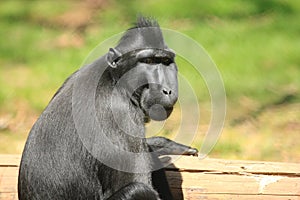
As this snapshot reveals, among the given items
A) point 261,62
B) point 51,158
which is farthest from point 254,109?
point 51,158

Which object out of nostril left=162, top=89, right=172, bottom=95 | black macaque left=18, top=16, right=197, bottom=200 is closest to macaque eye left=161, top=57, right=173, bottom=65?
black macaque left=18, top=16, right=197, bottom=200

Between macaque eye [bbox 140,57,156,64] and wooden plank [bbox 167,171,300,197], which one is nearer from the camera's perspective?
macaque eye [bbox 140,57,156,64]

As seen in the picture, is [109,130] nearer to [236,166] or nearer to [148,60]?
[148,60]

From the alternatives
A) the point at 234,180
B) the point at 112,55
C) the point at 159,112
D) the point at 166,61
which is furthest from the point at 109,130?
the point at 234,180

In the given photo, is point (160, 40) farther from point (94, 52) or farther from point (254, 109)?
point (254, 109)

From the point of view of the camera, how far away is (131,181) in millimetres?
5223

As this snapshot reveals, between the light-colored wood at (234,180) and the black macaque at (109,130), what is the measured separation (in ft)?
1.64

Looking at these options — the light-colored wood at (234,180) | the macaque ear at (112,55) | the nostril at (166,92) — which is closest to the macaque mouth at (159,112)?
the nostril at (166,92)

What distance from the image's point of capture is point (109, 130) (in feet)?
17.0

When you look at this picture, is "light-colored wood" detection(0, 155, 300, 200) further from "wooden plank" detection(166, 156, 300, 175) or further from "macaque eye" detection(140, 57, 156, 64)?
"macaque eye" detection(140, 57, 156, 64)

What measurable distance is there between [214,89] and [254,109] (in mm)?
3339

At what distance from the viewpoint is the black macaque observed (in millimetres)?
5191

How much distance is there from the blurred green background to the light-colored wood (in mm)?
2107

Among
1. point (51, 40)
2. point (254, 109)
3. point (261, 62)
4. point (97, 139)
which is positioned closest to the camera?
point (97, 139)
